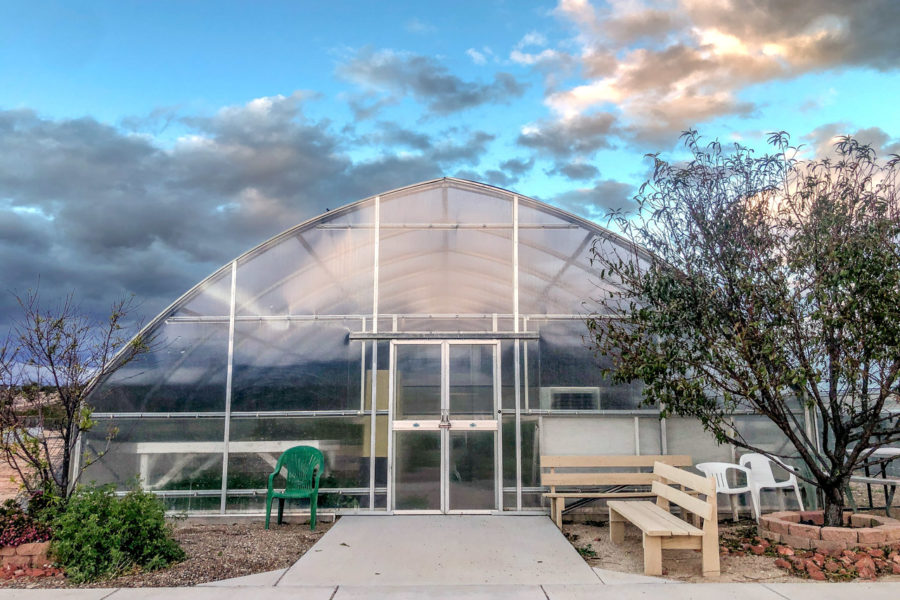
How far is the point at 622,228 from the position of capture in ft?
21.6

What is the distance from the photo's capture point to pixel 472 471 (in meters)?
7.30

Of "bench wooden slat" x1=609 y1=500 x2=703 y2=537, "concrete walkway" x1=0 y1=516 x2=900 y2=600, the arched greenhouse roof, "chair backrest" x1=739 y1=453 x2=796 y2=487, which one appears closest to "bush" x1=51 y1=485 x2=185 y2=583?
"concrete walkway" x1=0 y1=516 x2=900 y2=600

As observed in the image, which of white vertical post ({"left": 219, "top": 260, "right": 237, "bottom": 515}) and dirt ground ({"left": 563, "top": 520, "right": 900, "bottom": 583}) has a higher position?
white vertical post ({"left": 219, "top": 260, "right": 237, "bottom": 515})

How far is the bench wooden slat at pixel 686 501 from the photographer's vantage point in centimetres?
489

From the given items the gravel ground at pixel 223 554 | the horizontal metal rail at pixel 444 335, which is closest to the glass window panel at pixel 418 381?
the horizontal metal rail at pixel 444 335

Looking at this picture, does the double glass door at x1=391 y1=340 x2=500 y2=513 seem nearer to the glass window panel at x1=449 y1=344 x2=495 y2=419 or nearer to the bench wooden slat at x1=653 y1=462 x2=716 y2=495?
the glass window panel at x1=449 y1=344 x2=495 y2=419

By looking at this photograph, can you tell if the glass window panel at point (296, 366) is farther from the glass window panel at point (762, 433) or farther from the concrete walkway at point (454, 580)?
the glass window panel at point (762, 433)

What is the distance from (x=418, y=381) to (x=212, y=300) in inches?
103

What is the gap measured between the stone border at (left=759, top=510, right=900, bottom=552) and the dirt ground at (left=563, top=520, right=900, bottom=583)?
0.39 m

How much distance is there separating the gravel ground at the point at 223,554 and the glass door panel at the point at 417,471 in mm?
915

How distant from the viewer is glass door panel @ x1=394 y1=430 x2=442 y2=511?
→ 7262 millimetres

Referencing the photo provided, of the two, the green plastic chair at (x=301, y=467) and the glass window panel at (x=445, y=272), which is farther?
the glass window panel at (x=445, y=272)

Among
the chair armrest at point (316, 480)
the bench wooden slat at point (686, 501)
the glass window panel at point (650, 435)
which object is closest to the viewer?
the bench wooden slat at point (686, 501)

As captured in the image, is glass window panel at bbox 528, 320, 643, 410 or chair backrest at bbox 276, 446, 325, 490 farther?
glass window panel at bbox 528, 320, 643, 410
